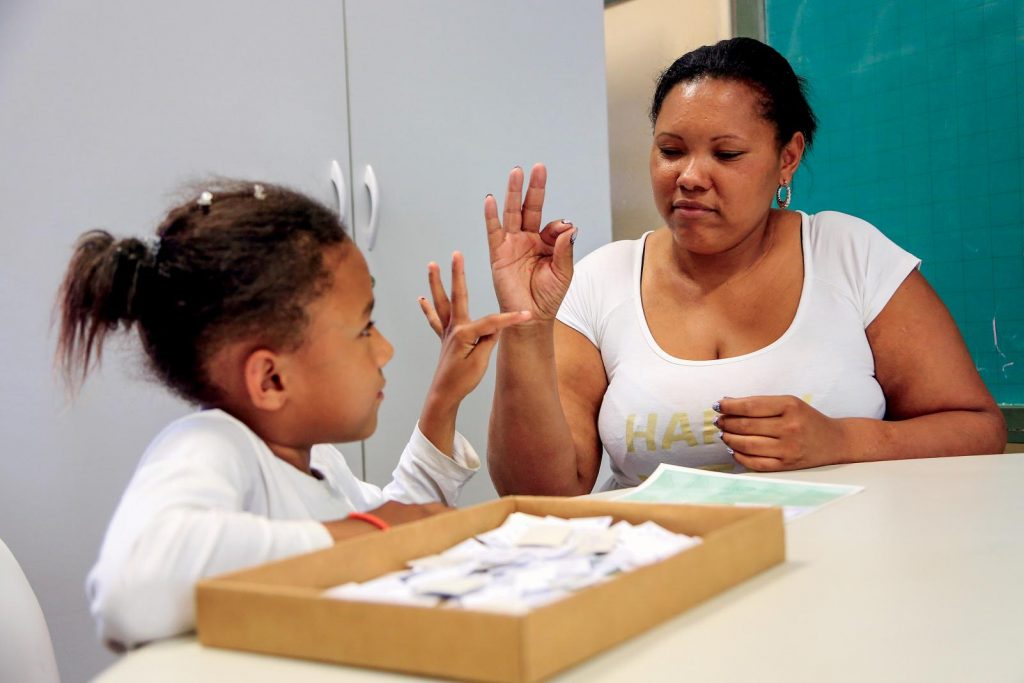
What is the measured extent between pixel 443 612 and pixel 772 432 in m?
0.89

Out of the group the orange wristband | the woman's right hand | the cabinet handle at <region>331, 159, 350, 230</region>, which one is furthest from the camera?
the cabinet handle at <region>331, 159, 350, 230</region>

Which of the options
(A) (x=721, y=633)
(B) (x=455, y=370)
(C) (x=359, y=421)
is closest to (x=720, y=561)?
(A) (x=721, y=633)

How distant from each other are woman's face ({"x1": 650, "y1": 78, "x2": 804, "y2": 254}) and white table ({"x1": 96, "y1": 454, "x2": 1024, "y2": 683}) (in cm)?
78

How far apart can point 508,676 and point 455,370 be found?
622 millimetres

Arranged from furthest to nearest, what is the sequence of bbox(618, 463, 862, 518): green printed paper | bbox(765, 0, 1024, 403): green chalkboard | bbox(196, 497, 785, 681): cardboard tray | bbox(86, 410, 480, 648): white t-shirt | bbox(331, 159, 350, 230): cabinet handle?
bbox(765, 0, 1024, 403): green chalkboard
bbox(331, 159, 350, 230): cabinet handle
bbox(618, 463, 862, 518): green printed paper
bbox(86, 410, 480, 648): white t-shirt
bbox(196, 497, 785, 681): cardboard tray

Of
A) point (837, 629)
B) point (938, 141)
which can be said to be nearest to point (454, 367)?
point (837, 629)

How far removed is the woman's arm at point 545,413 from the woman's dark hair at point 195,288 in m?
0.65

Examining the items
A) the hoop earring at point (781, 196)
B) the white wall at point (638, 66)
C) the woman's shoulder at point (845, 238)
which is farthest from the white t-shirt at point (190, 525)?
the white wall at point (638, 66)

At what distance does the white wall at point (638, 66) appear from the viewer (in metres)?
2.62

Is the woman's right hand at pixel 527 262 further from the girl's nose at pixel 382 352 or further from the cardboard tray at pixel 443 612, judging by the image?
the cardboard tray at pixel 443 612

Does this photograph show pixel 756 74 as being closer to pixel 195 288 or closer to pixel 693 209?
pixel 693 209

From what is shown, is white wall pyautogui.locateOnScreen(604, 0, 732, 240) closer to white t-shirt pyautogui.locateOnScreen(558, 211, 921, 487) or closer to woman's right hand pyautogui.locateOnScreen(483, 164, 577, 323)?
white t-shirt pyautogui.locateOnScreen(558, 211, 921, 487)

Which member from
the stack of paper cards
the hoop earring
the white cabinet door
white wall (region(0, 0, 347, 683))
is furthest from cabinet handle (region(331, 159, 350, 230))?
the stack of paper cards

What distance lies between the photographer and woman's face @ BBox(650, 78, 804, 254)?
1571mm
